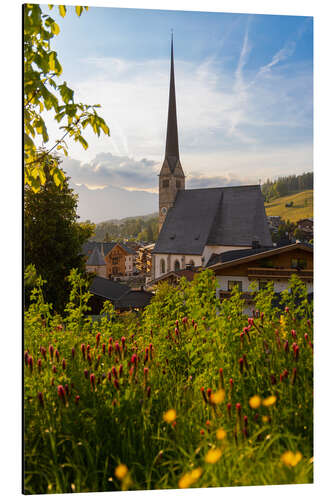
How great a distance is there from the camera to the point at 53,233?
3.43 metres

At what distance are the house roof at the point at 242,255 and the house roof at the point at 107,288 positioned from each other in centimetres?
67

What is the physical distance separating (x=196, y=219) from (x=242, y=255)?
17.7 inches

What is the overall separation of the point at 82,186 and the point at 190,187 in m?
0.81

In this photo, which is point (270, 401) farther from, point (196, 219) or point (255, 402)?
point (196, 219)

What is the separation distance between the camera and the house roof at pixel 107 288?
3586 millimetres

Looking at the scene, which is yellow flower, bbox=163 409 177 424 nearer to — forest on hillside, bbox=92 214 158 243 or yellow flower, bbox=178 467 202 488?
yellow flower, bbox=178 467 202 488

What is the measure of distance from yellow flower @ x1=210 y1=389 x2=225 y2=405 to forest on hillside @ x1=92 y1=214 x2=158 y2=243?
1.24 metres

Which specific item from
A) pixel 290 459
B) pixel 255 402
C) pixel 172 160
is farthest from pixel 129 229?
pixel 290 459

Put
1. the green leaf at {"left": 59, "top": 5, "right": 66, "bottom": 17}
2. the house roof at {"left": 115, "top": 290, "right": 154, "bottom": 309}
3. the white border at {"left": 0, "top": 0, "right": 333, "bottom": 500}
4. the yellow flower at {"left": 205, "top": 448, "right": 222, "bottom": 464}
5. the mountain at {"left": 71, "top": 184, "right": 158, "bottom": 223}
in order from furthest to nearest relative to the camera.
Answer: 1. the house roof at {"left": 115, "top": 290, "right": 154, "bottom": 309}
2. the mountain at {"left": 71, "top": 184, "right": 158, "bottom": 223}
3. the green leaf at {"left": 59, "top": 5, "right": 66, "bottom": 17}
4. the white border at {"left": 0, "top": 0, "right": 333, "bottom": 500}
5. the yellow flower at {"left": 205, "top": 448, "right": 222, "bottom": 464}

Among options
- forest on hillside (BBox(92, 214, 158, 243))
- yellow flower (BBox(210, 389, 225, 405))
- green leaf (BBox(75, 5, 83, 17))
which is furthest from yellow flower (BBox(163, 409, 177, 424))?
green leaf (BBox(75, 5, 83, 17))

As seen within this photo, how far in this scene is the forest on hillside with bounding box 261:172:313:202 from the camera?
3678mm

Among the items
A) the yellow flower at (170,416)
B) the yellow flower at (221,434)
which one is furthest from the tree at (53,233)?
the yellow flower at (221,434)
